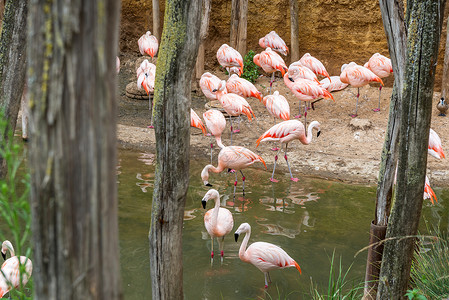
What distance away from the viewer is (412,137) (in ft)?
9.00

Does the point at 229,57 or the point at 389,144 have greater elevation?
the point at 229,57

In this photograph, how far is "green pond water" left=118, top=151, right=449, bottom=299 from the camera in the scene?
4.56 m

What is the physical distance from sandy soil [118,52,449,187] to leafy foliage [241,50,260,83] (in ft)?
0.60

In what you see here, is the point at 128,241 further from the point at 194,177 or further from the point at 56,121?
the point at 56,121

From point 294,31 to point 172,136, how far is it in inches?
286

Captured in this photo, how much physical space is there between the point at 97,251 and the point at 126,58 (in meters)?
10.9

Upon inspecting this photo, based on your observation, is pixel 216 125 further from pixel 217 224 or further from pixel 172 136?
pixel 172 136

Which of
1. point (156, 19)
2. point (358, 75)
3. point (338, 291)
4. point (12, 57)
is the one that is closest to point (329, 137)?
point (358, 75)

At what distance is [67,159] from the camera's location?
3.42 feet

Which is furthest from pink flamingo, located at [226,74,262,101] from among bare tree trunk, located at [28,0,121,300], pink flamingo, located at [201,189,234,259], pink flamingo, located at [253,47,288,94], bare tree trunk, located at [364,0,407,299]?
bare tree trunk, located at [28,0,121,300]

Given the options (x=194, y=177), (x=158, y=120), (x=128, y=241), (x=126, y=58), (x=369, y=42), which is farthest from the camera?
(x=126, y=58)

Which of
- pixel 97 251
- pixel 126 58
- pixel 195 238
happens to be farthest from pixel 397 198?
pixel 126 58

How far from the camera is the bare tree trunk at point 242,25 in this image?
9.29 m

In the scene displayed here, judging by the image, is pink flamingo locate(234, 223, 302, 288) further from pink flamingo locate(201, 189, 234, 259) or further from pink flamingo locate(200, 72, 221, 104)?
pink flamingo locate(200, 72, 221, 104)
